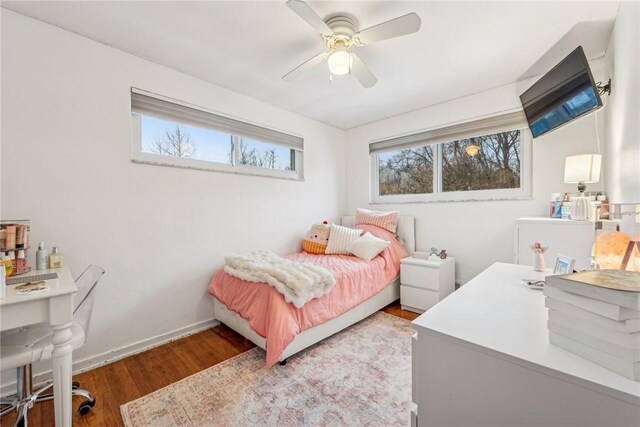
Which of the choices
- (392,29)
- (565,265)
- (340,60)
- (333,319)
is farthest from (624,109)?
(333,319)

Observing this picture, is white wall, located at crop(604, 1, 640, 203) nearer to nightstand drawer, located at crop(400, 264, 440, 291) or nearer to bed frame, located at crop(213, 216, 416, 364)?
nightstand drawer, located at crop(400, 264, 440, 291)

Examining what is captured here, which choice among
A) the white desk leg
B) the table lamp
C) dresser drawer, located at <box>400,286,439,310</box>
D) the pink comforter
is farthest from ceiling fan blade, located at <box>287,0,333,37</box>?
dresser drawer, located at <box>400,286,439,310</box>

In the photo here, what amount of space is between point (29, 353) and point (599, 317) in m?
2.13

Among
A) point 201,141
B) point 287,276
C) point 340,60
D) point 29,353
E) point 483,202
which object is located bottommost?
point 29,353

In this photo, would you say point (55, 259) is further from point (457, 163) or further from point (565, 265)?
point (457, 163)

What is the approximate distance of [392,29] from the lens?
1.59 meters

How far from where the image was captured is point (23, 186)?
171 centimetres

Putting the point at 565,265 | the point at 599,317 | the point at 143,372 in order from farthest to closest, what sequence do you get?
the point at 143,372 → the point at 565,265 → the point at 599,317

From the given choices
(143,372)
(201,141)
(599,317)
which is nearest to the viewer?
(599,317)

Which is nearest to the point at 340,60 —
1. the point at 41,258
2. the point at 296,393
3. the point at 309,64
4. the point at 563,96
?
the point at 309,64

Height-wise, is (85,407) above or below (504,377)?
below

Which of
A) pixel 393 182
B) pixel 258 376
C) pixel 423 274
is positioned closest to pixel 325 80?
pixel 393 182

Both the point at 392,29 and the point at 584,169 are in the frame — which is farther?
the point at 584,169

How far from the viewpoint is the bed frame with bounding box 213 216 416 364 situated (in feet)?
6.47
